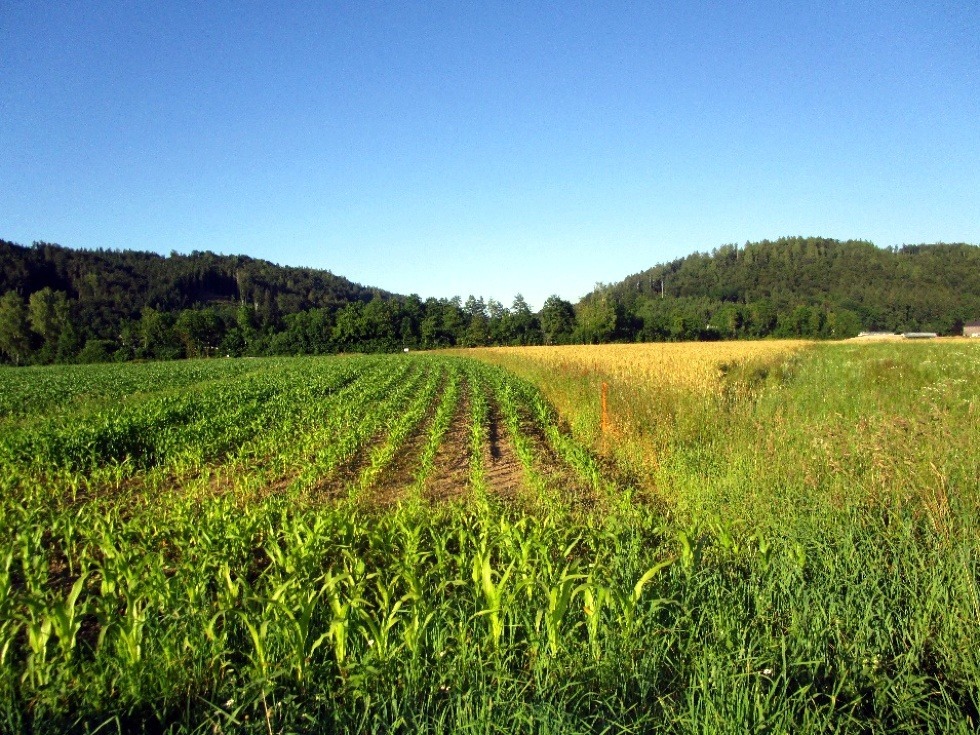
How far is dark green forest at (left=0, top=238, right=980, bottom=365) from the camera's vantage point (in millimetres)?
76188

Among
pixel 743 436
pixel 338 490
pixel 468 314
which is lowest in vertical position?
pixel 338 490

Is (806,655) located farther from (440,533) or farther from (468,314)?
(468,314)

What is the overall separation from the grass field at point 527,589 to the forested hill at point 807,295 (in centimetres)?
7275

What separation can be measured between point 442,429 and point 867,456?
23.8 feet

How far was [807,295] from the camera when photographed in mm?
105000

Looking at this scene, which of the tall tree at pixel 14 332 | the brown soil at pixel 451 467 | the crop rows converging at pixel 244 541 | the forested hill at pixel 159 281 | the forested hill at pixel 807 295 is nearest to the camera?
the crop rows converging at pixel 244 541

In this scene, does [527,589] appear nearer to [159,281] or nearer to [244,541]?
[244,541]

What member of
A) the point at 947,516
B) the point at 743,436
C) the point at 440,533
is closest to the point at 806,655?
the point at 947,516

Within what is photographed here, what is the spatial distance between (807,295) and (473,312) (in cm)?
6466

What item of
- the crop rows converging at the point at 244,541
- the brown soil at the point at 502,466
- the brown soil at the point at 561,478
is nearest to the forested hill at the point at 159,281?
the crop rows converging at the point at 244,541

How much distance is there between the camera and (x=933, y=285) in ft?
299

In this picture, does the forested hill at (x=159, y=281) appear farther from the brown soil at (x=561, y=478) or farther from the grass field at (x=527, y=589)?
the grass field at (x=527, y=589)

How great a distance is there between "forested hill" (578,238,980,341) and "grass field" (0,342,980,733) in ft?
239

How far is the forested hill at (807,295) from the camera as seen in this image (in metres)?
81.2
